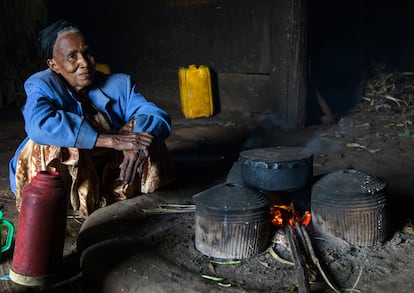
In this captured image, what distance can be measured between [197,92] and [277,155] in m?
4.13

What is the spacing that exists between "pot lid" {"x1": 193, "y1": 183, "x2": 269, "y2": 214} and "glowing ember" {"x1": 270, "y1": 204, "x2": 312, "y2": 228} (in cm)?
22

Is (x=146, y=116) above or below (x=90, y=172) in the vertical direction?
above

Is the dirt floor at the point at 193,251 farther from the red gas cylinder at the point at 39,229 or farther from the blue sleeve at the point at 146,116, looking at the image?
the blue sleeve at the point at 146,116

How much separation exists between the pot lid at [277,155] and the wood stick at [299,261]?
0.35 metres

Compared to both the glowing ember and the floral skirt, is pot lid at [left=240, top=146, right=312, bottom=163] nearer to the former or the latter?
the glowing ember

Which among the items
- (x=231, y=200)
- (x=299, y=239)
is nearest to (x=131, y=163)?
(x=231, y=200)

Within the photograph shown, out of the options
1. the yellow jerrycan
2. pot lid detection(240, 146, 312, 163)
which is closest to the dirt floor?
pot lid detection(240, 146, 312, 163)

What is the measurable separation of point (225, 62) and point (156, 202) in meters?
3.89

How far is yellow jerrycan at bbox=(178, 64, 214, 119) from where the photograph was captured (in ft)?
22.6

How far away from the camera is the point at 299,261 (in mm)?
2316

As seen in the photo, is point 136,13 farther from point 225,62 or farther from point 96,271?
point 96,271

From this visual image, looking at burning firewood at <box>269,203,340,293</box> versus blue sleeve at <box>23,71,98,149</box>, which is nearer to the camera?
burning firewood at <box>269,203,340,293</box>

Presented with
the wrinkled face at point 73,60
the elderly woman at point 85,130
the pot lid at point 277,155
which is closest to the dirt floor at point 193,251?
the elderly woman at point 85,130

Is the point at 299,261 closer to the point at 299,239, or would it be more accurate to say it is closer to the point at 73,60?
the point at 299,239
